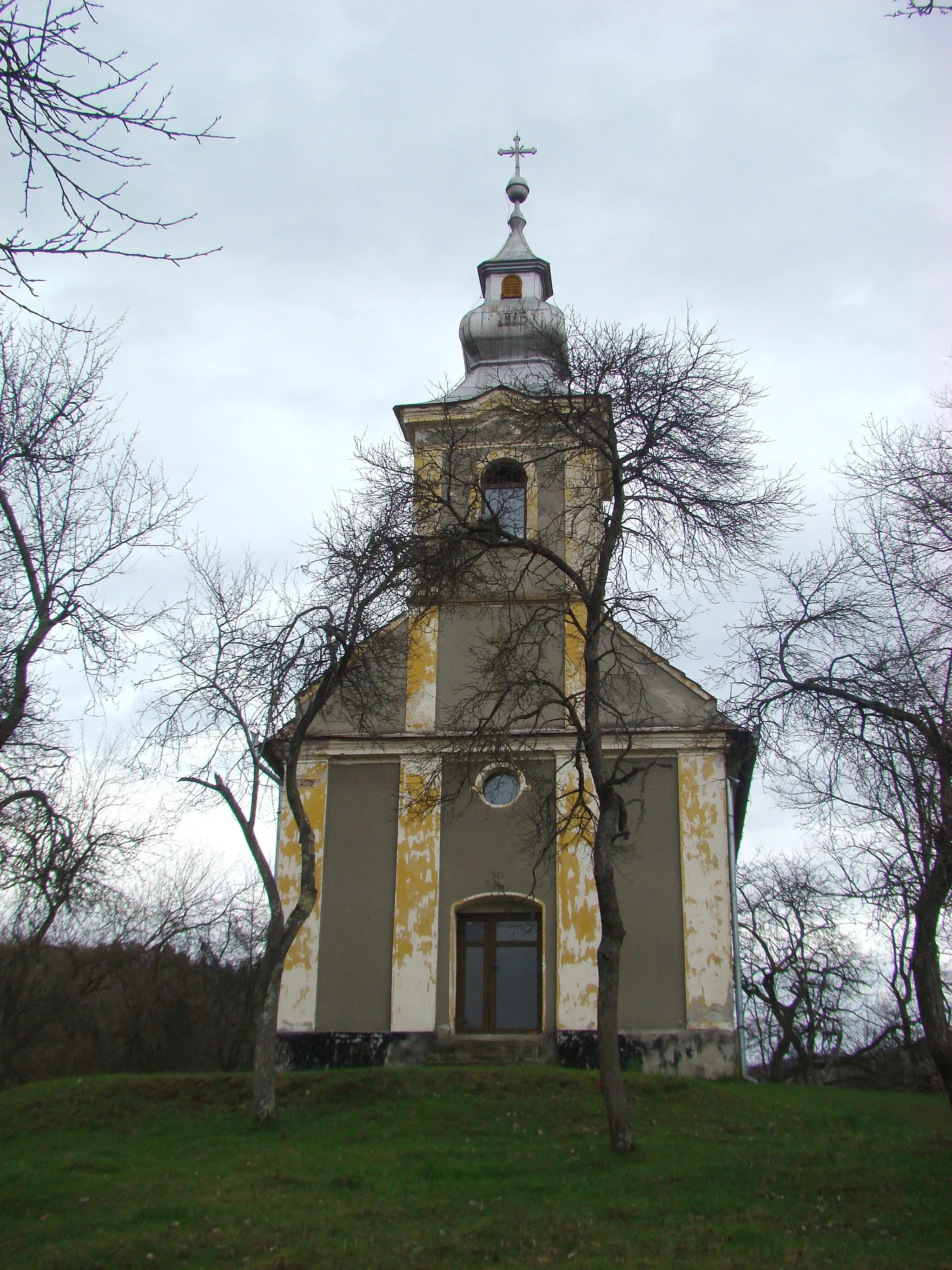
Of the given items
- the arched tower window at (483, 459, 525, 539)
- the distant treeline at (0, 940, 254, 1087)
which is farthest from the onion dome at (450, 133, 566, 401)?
the distant treeline at (0, 940, 254, 1087)

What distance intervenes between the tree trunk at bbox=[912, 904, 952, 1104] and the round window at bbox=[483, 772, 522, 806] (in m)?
8.30

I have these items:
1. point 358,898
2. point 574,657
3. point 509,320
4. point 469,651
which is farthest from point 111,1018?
point 509,320

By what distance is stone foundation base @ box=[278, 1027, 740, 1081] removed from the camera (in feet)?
53.9

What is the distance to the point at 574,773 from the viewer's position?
18391 mm

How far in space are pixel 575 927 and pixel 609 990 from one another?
6.53 m

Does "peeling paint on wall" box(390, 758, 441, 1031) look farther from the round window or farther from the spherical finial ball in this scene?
the spherical finial ball

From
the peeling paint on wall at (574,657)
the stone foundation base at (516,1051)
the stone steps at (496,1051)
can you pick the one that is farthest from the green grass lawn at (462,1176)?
the peeling paint on wall at (574,657)

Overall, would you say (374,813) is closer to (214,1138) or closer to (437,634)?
(437,634)

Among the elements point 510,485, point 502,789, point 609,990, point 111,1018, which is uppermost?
point 510,485

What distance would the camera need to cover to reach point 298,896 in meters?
17.5

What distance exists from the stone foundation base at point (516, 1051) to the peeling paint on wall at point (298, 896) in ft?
1.15

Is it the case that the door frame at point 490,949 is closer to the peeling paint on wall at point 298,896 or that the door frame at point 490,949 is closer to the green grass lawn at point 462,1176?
the peeling paint on wall at point 298,896

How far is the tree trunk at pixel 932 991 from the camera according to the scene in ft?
33.7

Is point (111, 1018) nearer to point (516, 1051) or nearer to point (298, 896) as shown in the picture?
point (298, 896)
